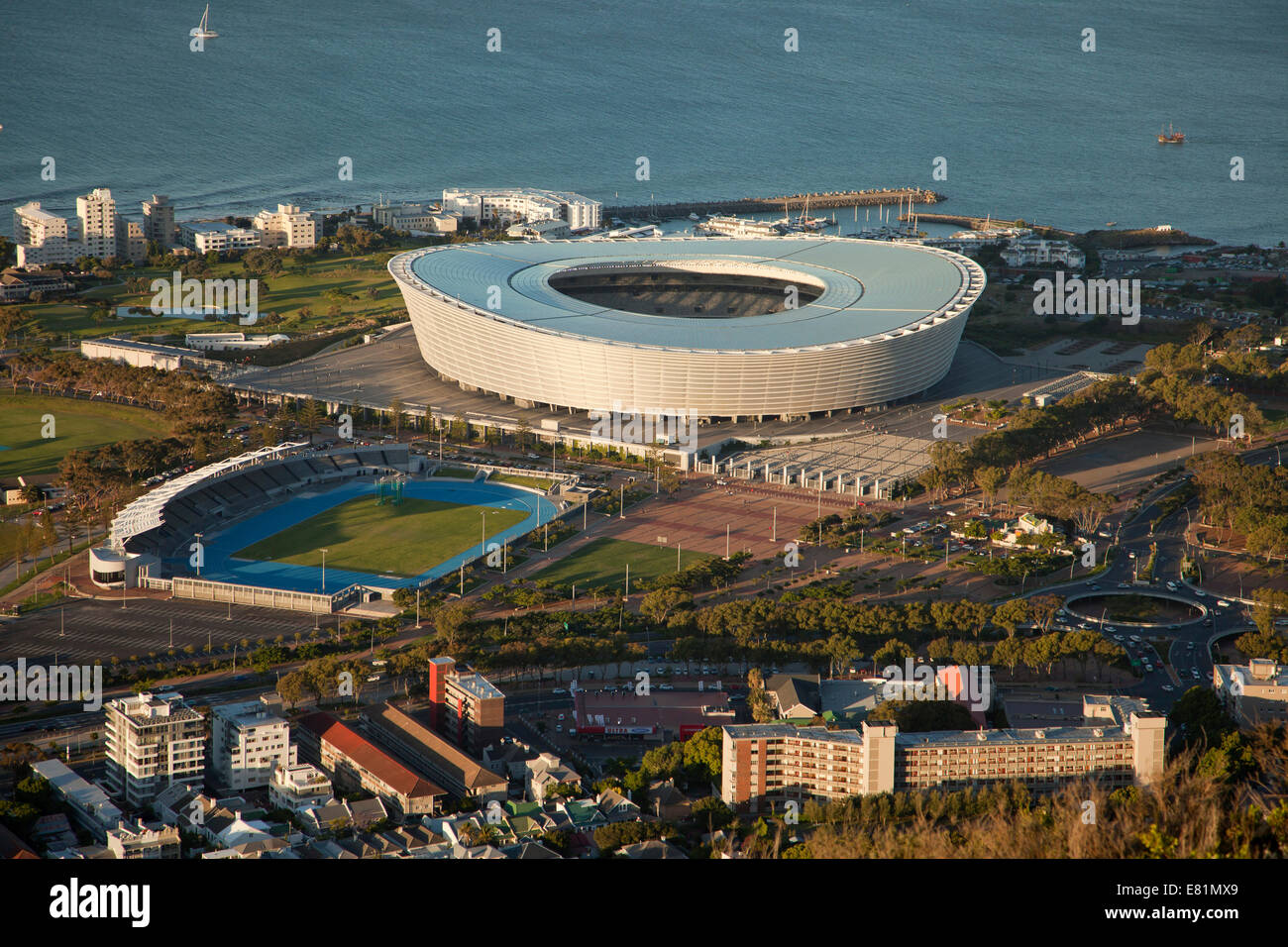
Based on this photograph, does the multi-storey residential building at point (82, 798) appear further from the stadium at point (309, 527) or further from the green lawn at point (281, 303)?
the green lawn at point (281, 303)

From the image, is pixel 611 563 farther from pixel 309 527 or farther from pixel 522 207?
pixel 522 207

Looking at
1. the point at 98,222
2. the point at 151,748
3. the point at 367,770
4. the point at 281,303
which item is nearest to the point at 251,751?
the point at 151,748

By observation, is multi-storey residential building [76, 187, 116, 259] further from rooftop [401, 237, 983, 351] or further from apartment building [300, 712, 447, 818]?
apartment building [300, 712, 447, 818]

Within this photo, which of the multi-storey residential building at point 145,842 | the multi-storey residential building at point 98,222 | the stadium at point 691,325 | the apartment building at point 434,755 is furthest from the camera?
the multi-storey residential building at point 98,222

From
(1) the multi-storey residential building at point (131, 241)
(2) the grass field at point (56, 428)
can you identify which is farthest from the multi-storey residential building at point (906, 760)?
(1) the multi-storey residential building at point (131, 241)

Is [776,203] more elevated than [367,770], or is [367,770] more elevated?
[776,203]

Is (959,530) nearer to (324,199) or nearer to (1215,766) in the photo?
(1215,766)

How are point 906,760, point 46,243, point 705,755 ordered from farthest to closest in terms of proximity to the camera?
point 46,243, point 705,755, point 906,760
